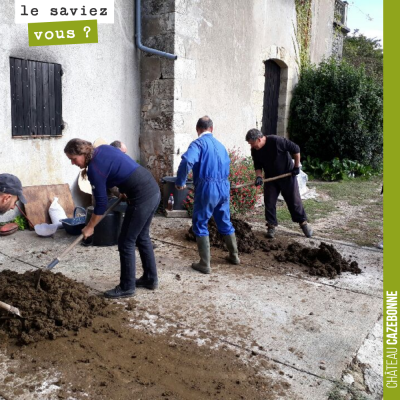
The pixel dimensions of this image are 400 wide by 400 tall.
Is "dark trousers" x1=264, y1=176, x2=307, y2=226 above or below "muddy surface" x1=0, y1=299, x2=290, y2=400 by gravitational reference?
above

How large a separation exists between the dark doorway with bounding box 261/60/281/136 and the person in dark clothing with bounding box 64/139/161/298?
839 cm

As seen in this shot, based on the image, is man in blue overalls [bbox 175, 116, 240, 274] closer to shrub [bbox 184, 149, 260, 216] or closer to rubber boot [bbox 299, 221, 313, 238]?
rubber boot [bbox 299, 221, 313, 238]

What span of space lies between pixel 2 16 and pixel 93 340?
4581 millimetres

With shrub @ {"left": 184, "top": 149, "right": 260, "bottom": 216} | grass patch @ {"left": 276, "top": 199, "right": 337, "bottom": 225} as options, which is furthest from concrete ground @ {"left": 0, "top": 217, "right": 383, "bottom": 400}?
grass patch @ {"left": 276, "top": 199, "right": 337, "bottom": 225}

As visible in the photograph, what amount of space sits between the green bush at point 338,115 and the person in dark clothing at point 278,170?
643 cm

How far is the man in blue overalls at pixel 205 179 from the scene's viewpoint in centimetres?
489

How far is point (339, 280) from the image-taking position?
5.03 m

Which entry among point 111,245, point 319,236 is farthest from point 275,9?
point 111,245

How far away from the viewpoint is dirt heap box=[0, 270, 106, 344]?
11.4 feet

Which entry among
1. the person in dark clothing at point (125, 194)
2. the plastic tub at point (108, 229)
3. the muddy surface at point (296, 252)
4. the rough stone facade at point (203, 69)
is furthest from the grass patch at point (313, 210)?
the person in dark clothing at point (125, 194)

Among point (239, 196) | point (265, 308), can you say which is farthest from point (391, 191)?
point (239, 196)

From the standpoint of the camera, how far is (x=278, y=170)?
6.48 m

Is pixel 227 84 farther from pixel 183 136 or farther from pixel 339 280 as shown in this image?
pixel 339 280

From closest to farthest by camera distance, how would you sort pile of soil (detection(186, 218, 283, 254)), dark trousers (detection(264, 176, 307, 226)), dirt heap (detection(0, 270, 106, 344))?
dirt heap (detection(0, 270, 106, 344)) < pile of soil (detection(186, 218, 283, 254)) < dark trousers (detection(264, 176, 307, 226))
